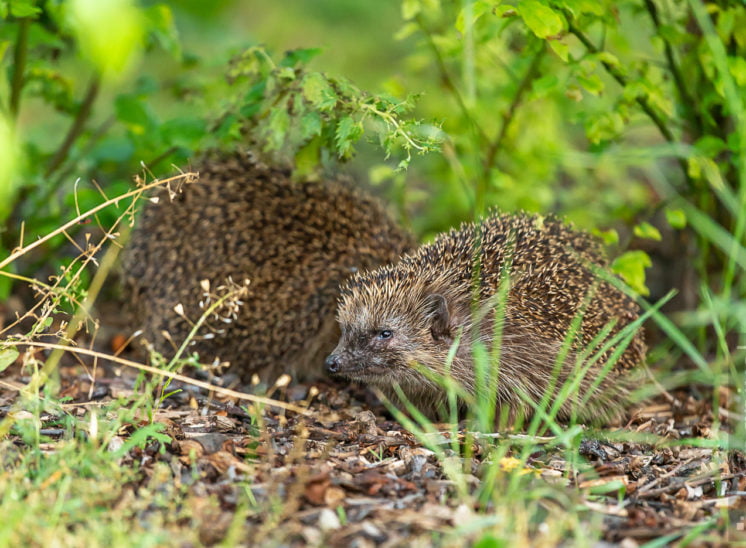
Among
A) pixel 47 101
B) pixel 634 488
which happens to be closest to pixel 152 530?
pixel 634 488

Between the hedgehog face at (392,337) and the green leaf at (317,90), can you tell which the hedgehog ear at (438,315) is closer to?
the hedgehog face at (392,337)

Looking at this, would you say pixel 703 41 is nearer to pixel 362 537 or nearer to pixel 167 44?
pixel 167 44

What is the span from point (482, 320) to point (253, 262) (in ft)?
5.68

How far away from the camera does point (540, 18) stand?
4.79m

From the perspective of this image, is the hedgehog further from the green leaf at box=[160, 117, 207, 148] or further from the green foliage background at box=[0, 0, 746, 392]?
the green leaf at box=[160, 117, 207, 148]

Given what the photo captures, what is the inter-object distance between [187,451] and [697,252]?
4.47 m

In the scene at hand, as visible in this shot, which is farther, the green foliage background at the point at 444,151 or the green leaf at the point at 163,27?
the green leaf at the point at 163,27

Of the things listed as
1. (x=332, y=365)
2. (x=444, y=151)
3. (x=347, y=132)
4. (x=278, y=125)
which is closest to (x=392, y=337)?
(x=332, y=365)

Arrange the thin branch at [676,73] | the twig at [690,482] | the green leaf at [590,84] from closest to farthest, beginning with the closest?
the twig at [690,482] < the green leaf at [590,84] < the thin branch at [676,73]

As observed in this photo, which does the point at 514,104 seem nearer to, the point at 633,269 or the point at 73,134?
the point at 633,269

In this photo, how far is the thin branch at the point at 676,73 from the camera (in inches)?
226

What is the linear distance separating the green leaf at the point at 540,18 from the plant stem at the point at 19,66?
3087 millimetres

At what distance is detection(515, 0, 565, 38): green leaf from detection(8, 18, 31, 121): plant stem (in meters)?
3.09

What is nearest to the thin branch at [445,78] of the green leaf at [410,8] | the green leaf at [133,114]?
the green leaf at [410,8]
